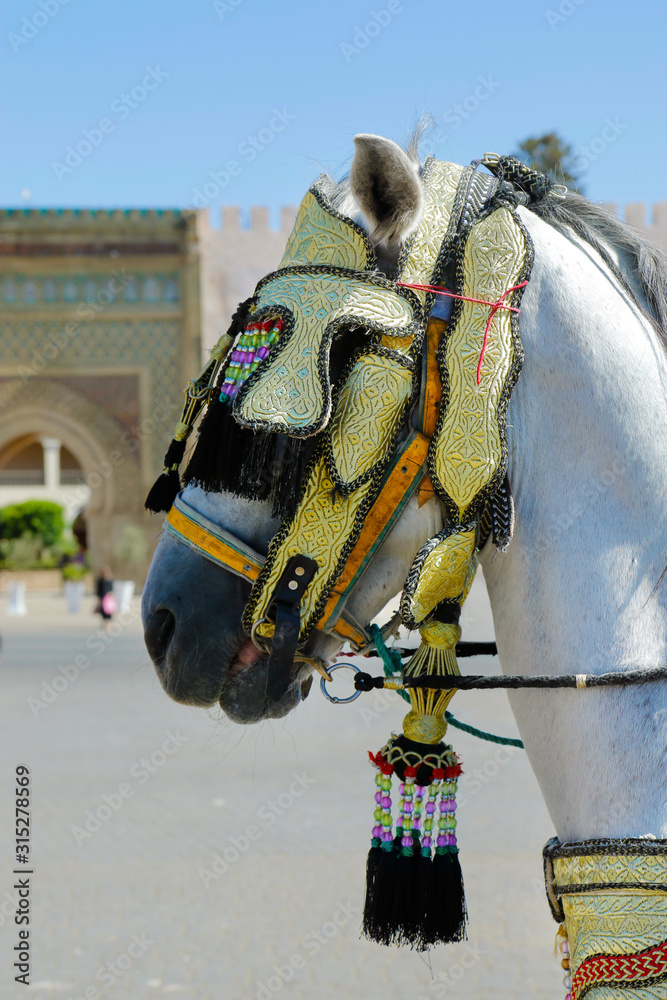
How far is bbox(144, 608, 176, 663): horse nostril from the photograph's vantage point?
132 centimetres

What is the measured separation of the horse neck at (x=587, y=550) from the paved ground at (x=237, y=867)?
0.75 meters

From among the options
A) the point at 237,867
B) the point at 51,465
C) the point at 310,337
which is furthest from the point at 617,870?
the point at 51,465

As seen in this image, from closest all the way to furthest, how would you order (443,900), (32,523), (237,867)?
(443,900), (237,867), (32,523)

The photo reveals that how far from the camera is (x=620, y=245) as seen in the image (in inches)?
55.4

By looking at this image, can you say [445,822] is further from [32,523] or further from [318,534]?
[32,523]

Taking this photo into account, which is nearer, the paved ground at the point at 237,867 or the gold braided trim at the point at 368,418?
the gold braided trim at the point at 368,418

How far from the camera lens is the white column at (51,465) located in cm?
3916

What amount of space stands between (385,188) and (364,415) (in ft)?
0.99

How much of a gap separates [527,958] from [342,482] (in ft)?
10.9

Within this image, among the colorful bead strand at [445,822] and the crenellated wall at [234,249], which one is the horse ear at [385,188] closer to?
the colorful bead strand at [445,822]

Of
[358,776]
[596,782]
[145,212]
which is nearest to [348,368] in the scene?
[596,782]

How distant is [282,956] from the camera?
3.90m

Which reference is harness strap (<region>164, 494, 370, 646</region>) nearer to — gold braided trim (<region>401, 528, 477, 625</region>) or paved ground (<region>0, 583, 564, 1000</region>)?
gold braided trim (<region>401, 528, 477, 625</region>)

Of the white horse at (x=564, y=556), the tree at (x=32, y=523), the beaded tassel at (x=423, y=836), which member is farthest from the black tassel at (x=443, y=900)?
the tree at (x=32, y=523)
